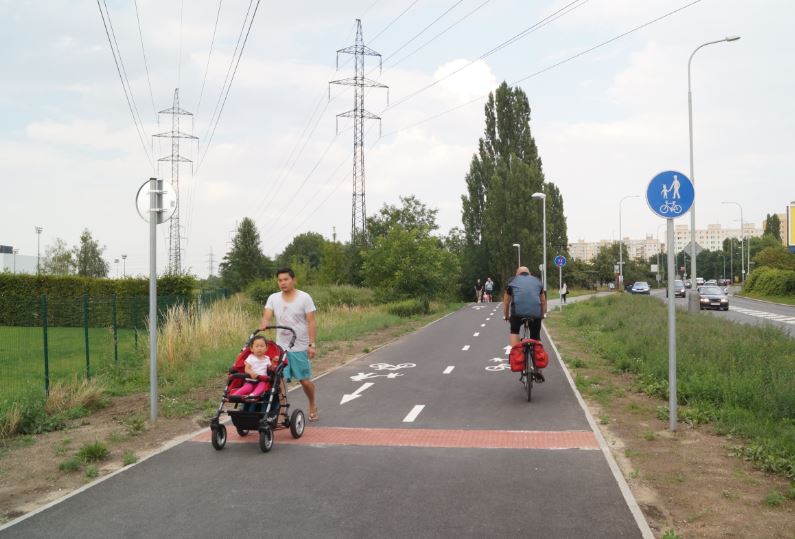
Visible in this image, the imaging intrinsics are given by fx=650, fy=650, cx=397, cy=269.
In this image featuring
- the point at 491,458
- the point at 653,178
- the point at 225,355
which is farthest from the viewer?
the point at 225,355

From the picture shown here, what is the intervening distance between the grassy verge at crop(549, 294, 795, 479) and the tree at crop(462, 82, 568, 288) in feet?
145

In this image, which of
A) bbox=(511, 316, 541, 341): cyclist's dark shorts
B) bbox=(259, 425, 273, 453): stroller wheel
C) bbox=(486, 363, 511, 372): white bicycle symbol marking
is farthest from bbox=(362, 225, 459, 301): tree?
bbox=(259, 425, 273, 453): stroller wheel

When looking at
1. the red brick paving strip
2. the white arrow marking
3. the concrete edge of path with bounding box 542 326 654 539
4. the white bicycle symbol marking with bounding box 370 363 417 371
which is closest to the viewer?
the concrete edge of path with bounding box 542 326 654 539

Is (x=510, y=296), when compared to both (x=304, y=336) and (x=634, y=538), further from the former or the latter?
(x=634, y=538)

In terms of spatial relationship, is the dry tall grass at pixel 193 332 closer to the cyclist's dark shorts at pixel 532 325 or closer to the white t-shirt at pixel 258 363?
the white t-shirt at pixel 258 363

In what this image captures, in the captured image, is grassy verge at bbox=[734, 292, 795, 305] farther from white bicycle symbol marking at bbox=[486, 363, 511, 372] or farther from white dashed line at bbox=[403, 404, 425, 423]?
white dashed line at bbox=[403, 404, 425, 423]

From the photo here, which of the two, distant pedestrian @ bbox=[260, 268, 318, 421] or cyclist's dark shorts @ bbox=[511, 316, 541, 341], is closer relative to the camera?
distant pedestrian @ bbox=[260, 268, 318, 421]

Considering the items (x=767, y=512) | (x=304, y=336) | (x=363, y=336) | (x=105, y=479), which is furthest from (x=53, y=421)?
(x=363, y=336)

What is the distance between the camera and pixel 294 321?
25.3 ft

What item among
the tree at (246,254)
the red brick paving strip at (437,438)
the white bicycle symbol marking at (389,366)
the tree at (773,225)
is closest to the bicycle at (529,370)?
the red brick paving strip at (437,438)

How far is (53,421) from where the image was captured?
26.9ft

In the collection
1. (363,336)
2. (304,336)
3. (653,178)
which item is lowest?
(363,336)

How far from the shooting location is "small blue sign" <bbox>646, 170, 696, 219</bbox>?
761 centimetres

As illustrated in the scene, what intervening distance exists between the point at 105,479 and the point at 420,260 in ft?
99.6
